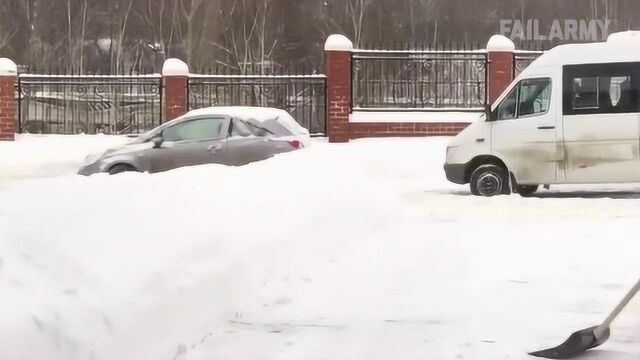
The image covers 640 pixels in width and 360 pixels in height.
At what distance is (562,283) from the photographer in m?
6.26

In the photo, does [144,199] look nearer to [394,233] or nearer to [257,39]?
[394,233]

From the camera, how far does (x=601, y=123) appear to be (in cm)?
1120

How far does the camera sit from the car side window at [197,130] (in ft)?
42.0

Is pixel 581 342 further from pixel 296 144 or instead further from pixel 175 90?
pixel 175 90

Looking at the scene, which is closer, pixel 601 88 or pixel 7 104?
pixel 601 88

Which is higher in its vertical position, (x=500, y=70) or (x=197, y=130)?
(x=500, y=70)

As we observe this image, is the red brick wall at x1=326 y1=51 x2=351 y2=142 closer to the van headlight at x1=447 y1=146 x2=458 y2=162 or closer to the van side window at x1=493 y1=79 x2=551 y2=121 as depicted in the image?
the van headlight at x1=447 y1=146 x2=458 y2=162

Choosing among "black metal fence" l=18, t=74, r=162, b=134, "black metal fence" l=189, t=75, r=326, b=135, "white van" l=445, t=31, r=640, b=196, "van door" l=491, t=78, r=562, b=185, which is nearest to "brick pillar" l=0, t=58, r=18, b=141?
"black metal fence" l=18, t=74, r=162, b=134

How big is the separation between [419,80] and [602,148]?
28.4 ft

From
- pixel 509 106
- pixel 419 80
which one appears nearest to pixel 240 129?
pixel 509 106

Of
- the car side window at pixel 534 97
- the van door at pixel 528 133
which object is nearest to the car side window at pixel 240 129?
the van door at pixel 528 133

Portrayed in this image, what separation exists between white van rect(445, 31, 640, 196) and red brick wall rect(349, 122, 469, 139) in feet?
20.6

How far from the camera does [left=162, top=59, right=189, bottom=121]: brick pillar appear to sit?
762 inches

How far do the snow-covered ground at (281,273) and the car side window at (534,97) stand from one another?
2.37m
